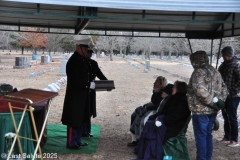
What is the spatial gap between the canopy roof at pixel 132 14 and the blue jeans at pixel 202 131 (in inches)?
52.3

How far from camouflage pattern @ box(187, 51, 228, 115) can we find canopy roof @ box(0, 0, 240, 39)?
56 cm

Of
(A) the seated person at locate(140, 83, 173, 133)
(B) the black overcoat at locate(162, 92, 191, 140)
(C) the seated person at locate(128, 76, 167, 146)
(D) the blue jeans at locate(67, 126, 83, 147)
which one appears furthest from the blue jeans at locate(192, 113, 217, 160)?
(D) the blue jeans at locate(67, 126, 83, 147)

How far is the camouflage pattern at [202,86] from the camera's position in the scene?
4246 millimetres

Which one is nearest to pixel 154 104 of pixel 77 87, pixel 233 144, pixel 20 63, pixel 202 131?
pixel 202 131

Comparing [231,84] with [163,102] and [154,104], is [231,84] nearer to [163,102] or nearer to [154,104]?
[154,104]

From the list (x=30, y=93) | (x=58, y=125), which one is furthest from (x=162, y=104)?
(x=58, y=125)

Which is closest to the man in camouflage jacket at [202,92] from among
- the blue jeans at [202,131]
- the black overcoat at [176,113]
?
the blue jeans at [202,131]

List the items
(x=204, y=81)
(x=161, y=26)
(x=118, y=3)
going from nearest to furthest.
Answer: (x=118, y=3), (x=204, y=81), (x=161, y=26)

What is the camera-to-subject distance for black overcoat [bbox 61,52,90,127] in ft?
16.8

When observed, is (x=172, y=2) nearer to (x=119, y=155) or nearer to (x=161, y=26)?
(x=119, y=155)

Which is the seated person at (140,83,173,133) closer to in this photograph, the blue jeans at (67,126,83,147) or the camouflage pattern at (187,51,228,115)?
the camouflage pattern at (187,51,228,115)

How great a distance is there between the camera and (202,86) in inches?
167

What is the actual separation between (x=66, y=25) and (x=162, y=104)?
3501 mm

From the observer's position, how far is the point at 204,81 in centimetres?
427
